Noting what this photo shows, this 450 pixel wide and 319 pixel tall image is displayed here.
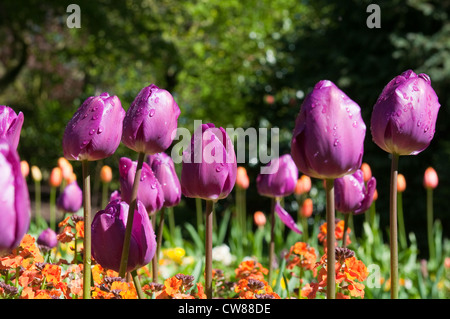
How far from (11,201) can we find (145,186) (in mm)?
665

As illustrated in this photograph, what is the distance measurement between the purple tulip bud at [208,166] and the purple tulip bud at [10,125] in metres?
0.32

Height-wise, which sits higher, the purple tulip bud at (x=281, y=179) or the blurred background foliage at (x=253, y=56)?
the blurred background foliage at (x=253, y=56)

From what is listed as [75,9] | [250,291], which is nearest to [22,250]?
[250,291]

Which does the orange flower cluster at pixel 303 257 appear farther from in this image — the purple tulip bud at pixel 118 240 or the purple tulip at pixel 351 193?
the purple tulip bud at pixel 118 240

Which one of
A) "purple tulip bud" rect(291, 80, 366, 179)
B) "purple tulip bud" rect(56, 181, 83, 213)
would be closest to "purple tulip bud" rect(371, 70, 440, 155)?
Result: "purple tulip bud" rect(291, 80, 366, 179)

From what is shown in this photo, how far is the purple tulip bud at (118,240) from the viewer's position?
1032mm

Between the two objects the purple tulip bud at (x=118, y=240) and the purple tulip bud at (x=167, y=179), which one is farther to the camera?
the purple tulip bud at (x=167, y=179)

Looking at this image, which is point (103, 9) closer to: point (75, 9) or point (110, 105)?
point (75, 9)

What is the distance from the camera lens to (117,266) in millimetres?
1047

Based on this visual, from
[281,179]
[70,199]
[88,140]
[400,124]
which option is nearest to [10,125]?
[88,140]

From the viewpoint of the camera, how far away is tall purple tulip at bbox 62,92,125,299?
3.35 ft

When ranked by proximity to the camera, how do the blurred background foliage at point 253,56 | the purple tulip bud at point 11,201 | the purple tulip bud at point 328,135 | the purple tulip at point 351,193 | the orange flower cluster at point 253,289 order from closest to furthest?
the purple tulip bud at point 11,201
the purple tulip bud at point 328,135
the orange flower cluster at point 253,289
the purple tulip at point 351,193
the blurred background foliage at point 253,56

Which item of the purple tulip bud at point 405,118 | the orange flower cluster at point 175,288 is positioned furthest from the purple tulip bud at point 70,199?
the purple tulip bud at point 405,118

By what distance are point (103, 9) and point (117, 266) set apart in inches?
298
